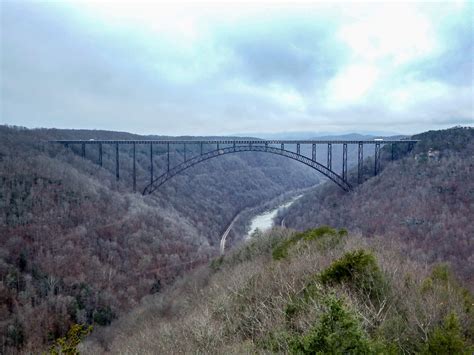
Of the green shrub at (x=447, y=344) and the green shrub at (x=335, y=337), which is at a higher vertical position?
the green shrub at (x=335, y=337)

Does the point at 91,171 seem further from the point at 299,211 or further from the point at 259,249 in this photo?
the point at 259,249

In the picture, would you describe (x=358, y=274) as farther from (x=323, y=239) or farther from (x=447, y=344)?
(x=323, y=239)

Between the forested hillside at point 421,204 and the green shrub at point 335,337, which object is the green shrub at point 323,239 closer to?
the green shrub at point 335,337

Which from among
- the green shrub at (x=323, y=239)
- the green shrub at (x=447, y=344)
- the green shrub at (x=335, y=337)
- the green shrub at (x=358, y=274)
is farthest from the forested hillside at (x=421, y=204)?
the green shrub at (x=335, y=337)

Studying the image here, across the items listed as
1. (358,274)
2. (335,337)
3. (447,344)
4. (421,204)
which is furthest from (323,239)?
(421,204)

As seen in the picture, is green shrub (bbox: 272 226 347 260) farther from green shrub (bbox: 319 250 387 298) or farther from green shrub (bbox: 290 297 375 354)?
green shrub (bbox: 290 297 375 354)

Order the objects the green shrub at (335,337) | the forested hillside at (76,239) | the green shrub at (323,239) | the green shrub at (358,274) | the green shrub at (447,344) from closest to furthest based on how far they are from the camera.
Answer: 1. the green shrub at (335,337)
2. the green shrub at (447,344)
3. the green shrub at (358,274)
4. the green shrub at (323,239)
5. the forested hillside at (76,239)
